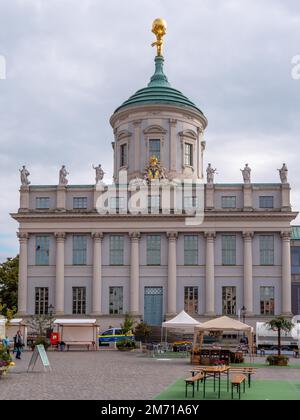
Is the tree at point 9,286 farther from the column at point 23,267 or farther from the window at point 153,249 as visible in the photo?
the window at point 153,249

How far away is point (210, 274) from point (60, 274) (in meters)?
12.6

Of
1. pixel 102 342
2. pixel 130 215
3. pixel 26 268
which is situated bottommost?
pixel 102 342

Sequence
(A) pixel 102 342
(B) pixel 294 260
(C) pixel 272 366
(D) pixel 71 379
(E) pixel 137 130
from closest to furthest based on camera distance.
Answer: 1. (D) pixel 71 379
2. (C) pixel 272 366
3. (A) pixel 102 342
4. (E) pixel 137 130
5. (B) pixel 294 260

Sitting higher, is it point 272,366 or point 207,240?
point 207,240

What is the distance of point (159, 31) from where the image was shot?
75.7m

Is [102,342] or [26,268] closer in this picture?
[102,342]

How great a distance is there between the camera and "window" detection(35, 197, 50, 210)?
67375mm

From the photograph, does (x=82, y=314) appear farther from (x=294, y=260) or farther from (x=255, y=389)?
(x=255, y=389)

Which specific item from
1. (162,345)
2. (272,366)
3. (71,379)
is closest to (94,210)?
(162,345)

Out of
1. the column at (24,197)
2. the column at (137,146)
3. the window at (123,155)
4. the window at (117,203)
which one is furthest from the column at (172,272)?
the column at (24,197)

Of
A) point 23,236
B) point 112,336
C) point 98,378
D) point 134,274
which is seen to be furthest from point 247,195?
point 98,378

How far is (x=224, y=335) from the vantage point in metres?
63.0

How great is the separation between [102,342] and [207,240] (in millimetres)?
12555

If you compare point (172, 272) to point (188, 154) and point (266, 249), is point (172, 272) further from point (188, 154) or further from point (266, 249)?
point (188, 154)
